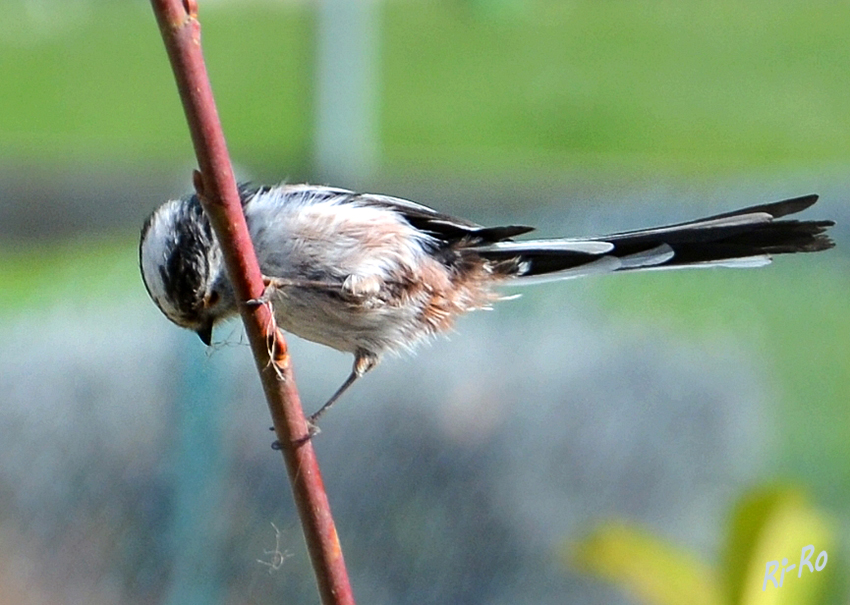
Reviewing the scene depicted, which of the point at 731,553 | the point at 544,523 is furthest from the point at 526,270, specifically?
the point at 544,523

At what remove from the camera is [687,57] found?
6285 mm

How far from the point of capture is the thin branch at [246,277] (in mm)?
761

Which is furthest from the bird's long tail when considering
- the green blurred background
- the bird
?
the green blurred background

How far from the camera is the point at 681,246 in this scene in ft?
4.29

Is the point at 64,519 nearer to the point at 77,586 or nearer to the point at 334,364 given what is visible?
the point at 77,586

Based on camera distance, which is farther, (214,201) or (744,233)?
(744,233)

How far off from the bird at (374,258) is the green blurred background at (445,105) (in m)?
1.40

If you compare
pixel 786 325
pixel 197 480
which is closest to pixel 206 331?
pixel 197 480

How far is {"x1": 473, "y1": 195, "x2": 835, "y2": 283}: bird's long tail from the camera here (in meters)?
1.15

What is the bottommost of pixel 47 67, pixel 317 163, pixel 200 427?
pixel 200 427

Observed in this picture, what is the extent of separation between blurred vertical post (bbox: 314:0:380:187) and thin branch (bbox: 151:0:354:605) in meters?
3.28

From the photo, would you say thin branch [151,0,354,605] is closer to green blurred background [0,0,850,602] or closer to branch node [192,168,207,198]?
branch node [192,168,207,198]

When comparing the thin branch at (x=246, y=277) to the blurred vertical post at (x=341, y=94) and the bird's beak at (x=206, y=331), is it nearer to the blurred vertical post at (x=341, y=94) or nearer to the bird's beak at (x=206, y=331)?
the bird's beak at (x=206, y=331)

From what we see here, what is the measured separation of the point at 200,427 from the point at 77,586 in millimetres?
442
